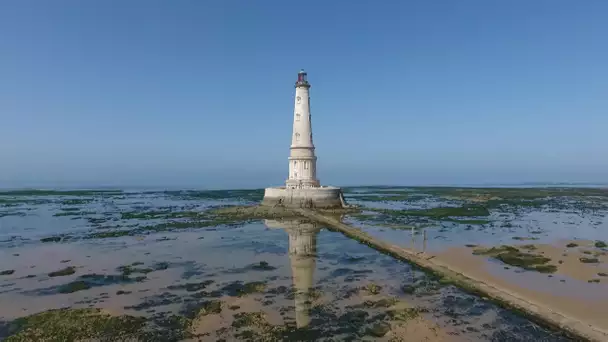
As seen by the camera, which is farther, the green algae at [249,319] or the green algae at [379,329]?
the green algae at [249,319]

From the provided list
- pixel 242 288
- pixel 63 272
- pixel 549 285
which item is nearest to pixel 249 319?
pixel 242 288

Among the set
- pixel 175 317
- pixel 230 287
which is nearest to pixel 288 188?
pixel 230 287

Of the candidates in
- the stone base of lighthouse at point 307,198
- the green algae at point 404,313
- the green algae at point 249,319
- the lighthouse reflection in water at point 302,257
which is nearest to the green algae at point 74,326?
the green algae at point 249,319

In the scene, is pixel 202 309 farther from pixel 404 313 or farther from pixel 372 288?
pixel 404 313

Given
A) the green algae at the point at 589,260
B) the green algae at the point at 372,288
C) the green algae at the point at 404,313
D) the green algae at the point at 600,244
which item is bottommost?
the green algae at the point at 404,313

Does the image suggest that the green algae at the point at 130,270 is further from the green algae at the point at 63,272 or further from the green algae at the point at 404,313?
the green algae at the point at 404,313

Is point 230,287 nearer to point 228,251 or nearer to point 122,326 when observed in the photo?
point 122,326

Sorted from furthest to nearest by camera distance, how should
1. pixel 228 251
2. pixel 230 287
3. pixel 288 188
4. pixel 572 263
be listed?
pixel 288 188 → pixel 228 251 → pixel 572 263 → pixel 230 287
